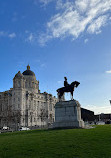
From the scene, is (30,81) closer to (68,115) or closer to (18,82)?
(18,82)

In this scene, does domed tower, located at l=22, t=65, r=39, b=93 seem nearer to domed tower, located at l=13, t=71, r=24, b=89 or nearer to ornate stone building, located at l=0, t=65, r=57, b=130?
ornate stone building, located at l=0, t=65, r=57, b=130

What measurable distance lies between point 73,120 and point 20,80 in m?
73.6

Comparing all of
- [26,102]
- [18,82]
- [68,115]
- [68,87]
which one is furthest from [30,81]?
[68,115]

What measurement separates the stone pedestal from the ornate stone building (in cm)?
5694

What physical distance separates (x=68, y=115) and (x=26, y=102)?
73.9 m

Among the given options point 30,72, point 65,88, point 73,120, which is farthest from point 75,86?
point 30,72

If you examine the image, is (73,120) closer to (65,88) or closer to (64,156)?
(65,88)

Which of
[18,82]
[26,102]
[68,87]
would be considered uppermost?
[18,82]

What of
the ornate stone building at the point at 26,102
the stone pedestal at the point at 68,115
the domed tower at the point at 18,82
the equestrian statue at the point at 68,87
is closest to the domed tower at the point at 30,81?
the ornate stone building at the point at 26,102

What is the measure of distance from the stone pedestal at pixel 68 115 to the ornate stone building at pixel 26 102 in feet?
187

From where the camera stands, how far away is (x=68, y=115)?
2870cm

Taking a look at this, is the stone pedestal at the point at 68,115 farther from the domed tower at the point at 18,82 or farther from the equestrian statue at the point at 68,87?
the domed tower at the point at 18,82

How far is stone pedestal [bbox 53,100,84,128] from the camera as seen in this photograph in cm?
2758

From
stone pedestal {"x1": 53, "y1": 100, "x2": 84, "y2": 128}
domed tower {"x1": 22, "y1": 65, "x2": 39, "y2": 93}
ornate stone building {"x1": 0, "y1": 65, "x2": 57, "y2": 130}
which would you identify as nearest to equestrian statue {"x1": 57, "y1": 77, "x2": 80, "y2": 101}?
stone pedestal {"x1": 53, "y1": 100, "x2": 84, "y2": 128}
